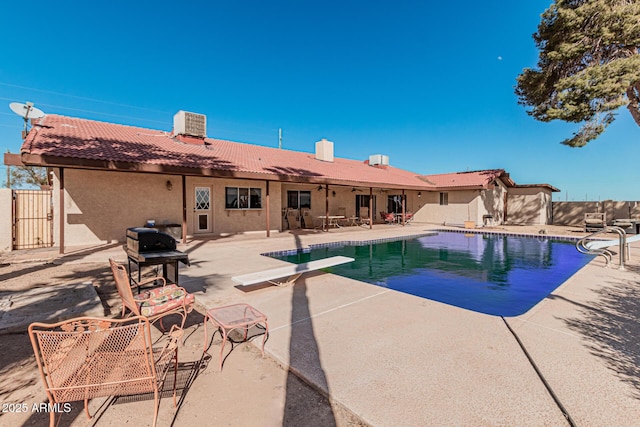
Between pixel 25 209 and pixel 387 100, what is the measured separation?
24957mm

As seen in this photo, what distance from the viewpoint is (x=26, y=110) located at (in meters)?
10.1

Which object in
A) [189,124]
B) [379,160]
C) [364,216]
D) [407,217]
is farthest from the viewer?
[379,160]

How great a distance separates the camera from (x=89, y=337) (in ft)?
6.75

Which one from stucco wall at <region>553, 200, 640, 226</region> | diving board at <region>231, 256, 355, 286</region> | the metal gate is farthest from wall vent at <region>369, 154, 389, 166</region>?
the metal gate

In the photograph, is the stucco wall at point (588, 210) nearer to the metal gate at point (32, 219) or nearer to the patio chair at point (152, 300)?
the patio chair at point (152, 300)

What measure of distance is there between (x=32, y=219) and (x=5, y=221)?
2.05 ft

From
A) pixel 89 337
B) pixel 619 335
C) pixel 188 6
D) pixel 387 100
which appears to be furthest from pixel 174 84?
pixel 619 335

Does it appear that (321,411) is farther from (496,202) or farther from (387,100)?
(387,100)

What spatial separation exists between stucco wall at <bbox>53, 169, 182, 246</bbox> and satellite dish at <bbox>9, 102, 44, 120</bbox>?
224 cm

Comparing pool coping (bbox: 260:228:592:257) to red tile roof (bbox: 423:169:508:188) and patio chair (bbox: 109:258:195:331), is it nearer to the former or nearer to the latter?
red tile roof (bbox: 423:169:508:188)

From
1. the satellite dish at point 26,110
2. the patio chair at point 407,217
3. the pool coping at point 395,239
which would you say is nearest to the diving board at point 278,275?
the pool coping at point 395,239

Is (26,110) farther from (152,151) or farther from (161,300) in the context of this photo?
(161,300)

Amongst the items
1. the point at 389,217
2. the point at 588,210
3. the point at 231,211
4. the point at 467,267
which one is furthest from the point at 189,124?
the point at 588,210

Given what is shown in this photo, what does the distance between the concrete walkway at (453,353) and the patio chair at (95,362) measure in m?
0.52
